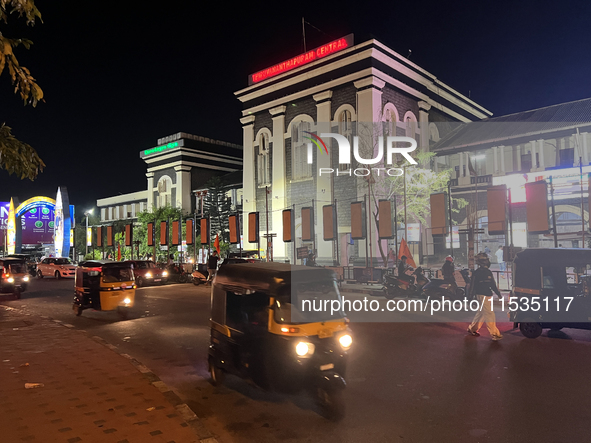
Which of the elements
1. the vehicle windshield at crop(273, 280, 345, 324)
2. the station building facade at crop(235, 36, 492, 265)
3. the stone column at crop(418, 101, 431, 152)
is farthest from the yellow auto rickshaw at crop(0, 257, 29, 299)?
the stone column at crop(418, 101, 431, 152)

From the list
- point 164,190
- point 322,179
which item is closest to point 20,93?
point 322,179

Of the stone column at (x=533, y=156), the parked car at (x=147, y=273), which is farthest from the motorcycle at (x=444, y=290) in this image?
the stone column at (x=533, y=156)

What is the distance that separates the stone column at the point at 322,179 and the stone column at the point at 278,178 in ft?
13.2

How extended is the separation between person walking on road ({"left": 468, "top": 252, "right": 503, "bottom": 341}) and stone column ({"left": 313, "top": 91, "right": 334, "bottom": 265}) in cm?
2722

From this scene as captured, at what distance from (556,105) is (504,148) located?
6.84 m

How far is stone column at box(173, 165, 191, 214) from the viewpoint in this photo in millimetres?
63312

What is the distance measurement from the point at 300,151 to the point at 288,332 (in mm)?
36909

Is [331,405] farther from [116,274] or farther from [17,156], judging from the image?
[116,274]

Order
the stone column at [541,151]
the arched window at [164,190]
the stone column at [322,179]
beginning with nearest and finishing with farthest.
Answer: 1. the stone column at [541,151]
2. the stone column at [322,179]
3. the arched window at [164,190]

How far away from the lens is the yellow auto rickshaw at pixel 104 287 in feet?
44.8

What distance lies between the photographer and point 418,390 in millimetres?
6574

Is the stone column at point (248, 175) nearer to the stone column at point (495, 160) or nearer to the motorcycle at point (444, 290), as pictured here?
the stone column at point (495, 160)

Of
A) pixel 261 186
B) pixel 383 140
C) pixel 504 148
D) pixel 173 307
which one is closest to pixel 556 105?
pixel 504 148

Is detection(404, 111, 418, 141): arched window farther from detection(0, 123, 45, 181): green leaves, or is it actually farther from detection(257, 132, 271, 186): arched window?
detection(0, 123, 45, 181): green leaves
